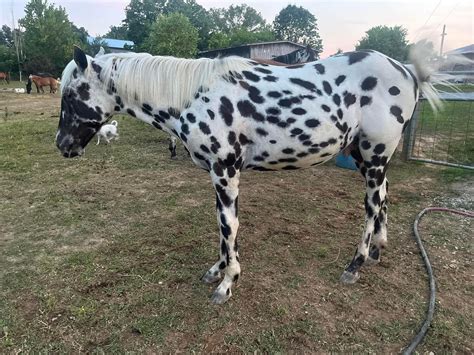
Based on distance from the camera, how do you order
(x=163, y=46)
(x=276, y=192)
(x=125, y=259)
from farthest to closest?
(x=163, y=46)
(x=276, y=192)
(x=125, y=259)

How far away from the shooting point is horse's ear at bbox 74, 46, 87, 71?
2.67 meters

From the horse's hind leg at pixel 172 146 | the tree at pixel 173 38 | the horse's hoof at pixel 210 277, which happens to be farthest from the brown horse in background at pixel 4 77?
the horse's hoof at pixel 210 277

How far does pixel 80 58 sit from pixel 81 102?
0.34 metres

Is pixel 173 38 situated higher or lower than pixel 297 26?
lower

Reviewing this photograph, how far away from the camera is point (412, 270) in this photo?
3.20m

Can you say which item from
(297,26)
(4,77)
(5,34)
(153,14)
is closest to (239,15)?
(297,26)

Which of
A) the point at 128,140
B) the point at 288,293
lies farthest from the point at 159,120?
the point at 128,140

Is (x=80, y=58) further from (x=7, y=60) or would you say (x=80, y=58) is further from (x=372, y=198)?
(x=7, y=60)

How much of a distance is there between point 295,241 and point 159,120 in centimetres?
195

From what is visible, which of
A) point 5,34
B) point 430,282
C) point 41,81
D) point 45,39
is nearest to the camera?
point 430,282

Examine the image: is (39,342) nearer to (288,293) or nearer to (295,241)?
(288,293)

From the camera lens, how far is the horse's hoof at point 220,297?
2791 millimetres

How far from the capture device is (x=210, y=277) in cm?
306

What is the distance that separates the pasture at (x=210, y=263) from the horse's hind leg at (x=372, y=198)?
13 centimetres
